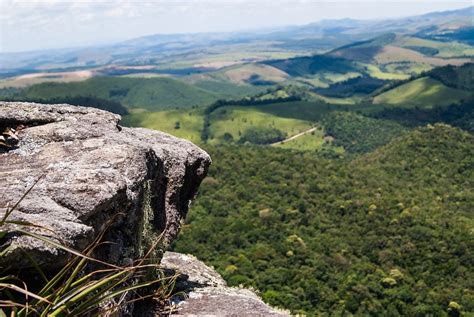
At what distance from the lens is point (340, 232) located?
279 ft

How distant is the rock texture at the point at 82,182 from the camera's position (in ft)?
29.0

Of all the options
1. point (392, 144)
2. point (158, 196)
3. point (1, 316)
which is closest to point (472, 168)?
point (392, 144)

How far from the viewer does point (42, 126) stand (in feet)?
42.8

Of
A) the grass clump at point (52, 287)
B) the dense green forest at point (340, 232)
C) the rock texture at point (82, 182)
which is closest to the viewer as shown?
the grass clump at point (52, 287)

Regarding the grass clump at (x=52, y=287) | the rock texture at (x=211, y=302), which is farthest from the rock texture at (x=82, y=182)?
the rock texture at (x=211, y=302)

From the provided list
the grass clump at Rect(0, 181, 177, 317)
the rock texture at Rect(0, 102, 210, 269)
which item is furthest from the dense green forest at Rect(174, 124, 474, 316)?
the grass clump at Rect(0, 181, 177, 317)

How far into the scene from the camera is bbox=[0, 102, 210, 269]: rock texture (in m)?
8.84

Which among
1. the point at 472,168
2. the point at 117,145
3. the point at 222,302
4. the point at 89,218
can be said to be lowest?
the point at 472,168

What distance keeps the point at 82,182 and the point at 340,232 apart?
78.8 metres

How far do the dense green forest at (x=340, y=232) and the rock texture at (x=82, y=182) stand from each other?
26365mm

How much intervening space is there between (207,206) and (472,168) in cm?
7597

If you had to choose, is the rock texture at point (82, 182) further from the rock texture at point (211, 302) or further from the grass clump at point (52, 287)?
the rock texture at point (211, 302)

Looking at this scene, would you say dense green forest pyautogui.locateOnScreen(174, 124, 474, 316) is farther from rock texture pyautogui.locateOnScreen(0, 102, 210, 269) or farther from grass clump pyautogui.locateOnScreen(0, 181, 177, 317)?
grass clump pyautogui.locateOnScreen(0, 181, 177, 317)

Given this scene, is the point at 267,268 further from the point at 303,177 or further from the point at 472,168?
the point at 472,168
